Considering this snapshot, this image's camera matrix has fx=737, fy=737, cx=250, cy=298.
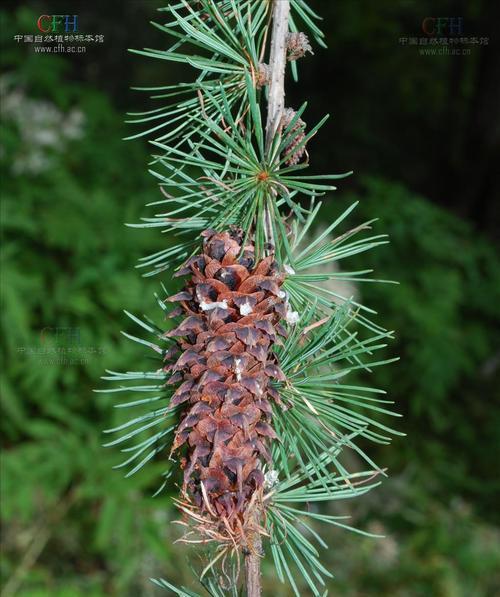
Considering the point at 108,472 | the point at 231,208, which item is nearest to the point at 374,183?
the point at 108,472

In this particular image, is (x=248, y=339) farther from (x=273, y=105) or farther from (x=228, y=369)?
(x=273, y=105)

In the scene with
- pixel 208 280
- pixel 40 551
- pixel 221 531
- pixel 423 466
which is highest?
pixel 208 280

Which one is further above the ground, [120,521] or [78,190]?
[78,190]

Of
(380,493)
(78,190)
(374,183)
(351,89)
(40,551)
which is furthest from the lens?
(351,89)

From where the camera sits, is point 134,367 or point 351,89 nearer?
point 134,367

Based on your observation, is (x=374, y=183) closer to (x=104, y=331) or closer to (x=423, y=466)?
(x=423, y=466)
